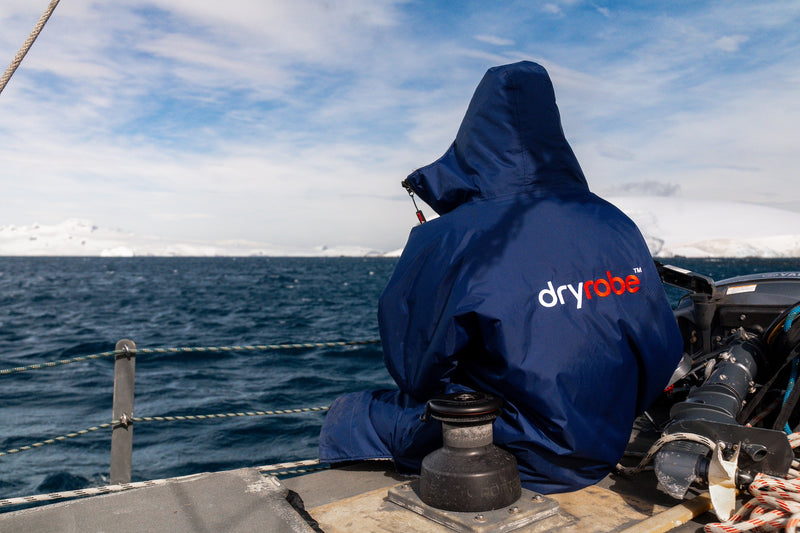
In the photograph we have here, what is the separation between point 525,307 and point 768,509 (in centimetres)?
99

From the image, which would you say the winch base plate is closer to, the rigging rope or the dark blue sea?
the rigging rope

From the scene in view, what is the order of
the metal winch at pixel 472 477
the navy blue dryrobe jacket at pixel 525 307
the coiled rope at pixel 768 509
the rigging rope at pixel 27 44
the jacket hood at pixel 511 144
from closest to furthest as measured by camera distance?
the rigging rope at pixel 27 44, the coiled rope at pixel 768 509, the metal winch at pixel 472 477, the navy blue dryrobe jacket at pixel 525 307, the jacket hood at pixel 511 144

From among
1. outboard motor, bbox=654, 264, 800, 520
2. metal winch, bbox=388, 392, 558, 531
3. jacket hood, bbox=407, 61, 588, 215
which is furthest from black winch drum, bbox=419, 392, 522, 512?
jacket hood, bbox=407, 61, 588, 215

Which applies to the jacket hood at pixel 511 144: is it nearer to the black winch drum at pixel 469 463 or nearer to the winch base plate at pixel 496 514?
the black winch drum at pixel 469 463

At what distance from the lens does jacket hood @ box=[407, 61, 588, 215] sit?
101 inches

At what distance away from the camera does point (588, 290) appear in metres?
2.37

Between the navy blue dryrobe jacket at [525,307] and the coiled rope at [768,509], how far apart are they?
1.51 feet

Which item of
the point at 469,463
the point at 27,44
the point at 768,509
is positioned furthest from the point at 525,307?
the point at 27,44

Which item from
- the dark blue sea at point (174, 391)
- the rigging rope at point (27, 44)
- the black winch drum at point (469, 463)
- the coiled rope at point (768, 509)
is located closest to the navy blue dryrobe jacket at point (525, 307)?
the black winch drum at point (469, 463)

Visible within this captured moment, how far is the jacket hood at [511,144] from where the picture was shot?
8.41 feet

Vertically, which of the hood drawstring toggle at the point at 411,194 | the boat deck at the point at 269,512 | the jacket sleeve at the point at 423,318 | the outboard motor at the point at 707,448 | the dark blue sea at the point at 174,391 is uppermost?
the hood drawstring toggle at the point at 411,194

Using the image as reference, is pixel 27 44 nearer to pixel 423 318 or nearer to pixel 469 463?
pixel 423 318

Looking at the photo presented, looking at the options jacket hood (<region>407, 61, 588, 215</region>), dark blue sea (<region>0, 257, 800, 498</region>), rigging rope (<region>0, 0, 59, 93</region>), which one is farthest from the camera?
dark blue sea (<region>0, 257, 800, 498</region>)

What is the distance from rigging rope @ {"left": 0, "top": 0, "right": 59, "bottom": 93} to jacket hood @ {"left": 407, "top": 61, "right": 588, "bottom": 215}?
4.84ft
